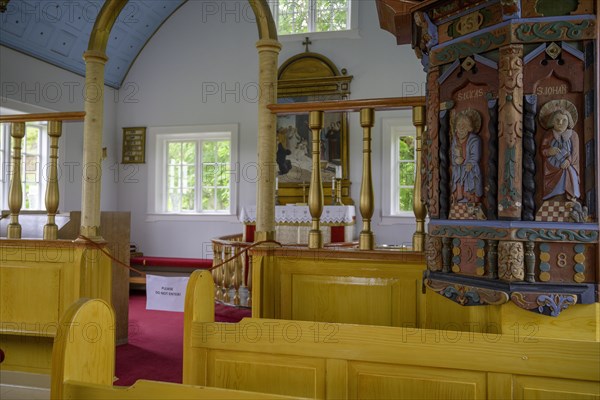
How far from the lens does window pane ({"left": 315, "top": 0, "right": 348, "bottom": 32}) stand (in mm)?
8352

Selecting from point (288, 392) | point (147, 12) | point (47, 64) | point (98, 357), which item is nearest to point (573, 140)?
point (288, 392)

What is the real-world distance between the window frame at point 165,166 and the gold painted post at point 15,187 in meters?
5.45

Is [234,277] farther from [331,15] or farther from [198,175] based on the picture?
[331,15]

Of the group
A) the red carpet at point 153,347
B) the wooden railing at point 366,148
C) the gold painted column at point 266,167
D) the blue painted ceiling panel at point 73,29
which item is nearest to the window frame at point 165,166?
the blue painted ceiling panel at point 73,29

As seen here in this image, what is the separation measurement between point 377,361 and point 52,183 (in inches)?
96.7

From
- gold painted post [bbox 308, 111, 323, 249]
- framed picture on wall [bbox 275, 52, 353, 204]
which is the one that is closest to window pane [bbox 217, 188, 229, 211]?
framed picture on wall [bbox 275, 52, 353, 204]

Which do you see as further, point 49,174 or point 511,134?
point 49,174

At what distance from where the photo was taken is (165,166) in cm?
909

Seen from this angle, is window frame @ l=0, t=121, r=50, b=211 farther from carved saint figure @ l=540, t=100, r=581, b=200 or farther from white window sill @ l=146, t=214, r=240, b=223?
carved saint figure @ l=540, t=100, r=581, b=200

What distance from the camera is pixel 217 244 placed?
6.08 meters

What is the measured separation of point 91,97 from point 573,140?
105 inches

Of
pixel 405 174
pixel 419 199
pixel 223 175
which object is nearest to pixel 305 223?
pixel 405 174

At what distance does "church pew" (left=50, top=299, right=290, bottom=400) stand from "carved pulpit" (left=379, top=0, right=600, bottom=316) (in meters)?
0.89

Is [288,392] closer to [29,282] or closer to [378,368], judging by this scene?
[378,368]
